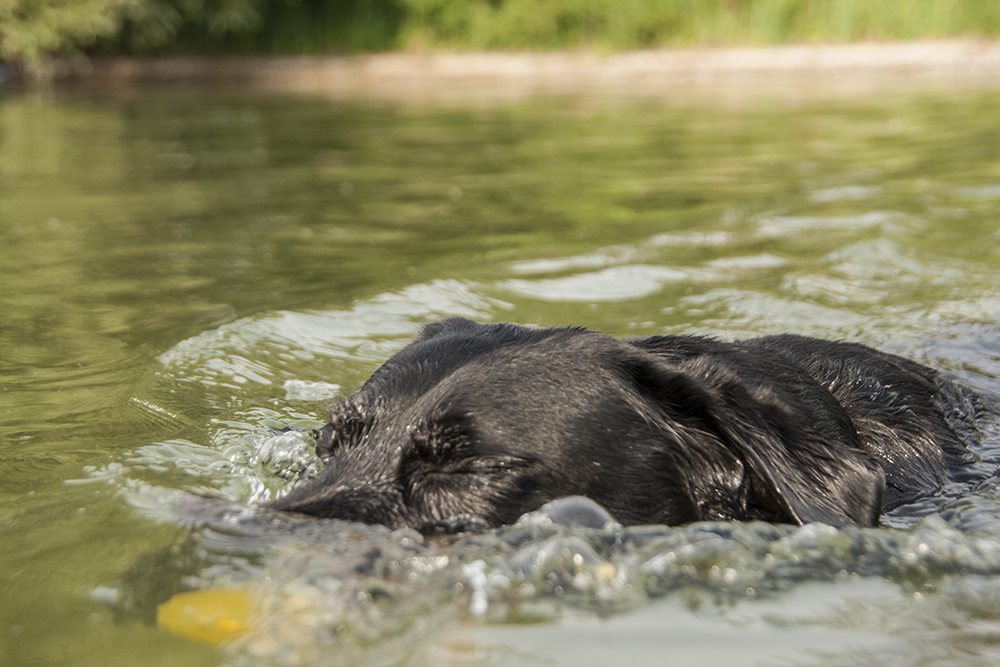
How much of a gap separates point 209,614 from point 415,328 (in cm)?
325

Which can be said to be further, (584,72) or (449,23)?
(449,23)

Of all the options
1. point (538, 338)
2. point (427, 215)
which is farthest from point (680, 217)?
point (538, 338)

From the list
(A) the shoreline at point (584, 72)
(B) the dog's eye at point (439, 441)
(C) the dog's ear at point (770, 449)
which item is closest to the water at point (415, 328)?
(C) the dog's ear at point (770, 449)

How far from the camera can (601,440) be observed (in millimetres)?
2807

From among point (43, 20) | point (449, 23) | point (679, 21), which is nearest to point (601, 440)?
point (43, 20)

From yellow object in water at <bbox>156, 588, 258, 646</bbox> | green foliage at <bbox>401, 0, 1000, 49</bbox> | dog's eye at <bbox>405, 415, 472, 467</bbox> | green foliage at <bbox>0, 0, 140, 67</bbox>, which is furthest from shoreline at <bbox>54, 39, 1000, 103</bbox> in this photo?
yellow object in water at <bbox>156, 588, 258, 646</bbox>

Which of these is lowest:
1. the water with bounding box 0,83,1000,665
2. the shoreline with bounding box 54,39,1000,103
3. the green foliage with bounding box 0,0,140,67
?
the water with bounding box 0,83,1000,665

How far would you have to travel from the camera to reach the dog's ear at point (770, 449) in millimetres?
2734

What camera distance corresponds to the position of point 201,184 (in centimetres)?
991

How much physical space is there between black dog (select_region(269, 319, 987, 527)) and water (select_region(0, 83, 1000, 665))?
13 centimetres

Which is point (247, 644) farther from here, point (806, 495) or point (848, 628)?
point (806, 495)

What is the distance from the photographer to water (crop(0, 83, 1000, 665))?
2.22 m

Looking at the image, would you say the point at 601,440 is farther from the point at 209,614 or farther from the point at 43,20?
the point at 43,20

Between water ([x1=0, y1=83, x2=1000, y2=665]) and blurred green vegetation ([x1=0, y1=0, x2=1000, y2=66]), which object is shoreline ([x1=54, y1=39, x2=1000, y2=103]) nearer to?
blurred green vegetation ([x1=0, y1=0, x2=1000, y2=66])
